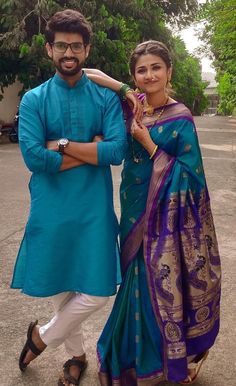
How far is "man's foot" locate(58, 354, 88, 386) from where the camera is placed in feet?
7.47

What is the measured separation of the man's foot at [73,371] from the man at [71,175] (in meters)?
0.33

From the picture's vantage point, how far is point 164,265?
79.0 inches

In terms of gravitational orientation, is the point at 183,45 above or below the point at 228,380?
above

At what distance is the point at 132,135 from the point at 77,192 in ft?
1.15

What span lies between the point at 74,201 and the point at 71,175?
114 mm

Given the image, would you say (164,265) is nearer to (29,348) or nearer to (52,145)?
(52,145)

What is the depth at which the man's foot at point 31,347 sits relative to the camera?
7.56 feet

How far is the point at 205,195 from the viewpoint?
2090 millimetres

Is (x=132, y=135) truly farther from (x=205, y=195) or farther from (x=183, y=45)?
(x=183, y=45)

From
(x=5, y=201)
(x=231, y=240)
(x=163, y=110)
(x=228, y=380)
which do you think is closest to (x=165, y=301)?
(x=228, y=380)

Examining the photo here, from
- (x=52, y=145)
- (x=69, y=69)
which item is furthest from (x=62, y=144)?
(x=69, y=69)

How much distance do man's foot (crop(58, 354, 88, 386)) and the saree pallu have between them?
147 mm

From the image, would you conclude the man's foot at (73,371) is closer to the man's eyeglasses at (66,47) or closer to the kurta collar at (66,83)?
the kurta collar at (66,83)

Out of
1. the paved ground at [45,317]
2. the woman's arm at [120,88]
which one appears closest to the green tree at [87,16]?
the paved ground at [45,317]
